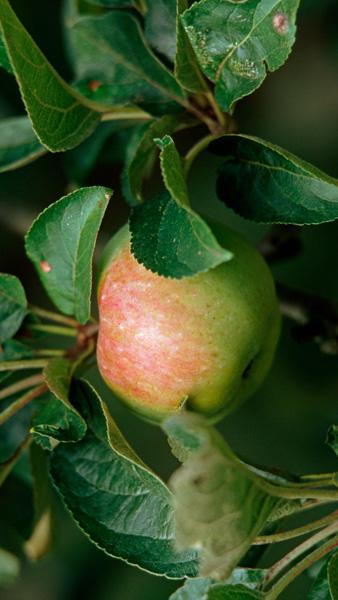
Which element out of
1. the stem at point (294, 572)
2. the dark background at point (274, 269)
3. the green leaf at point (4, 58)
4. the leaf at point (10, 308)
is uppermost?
the green leaf at point (4, 58)

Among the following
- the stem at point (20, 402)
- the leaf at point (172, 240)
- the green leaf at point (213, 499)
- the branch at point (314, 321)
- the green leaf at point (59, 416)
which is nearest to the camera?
the green leaf at point (213, 499)

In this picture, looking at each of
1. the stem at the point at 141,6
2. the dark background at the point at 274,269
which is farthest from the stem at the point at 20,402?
the dark background at the point at 274,269

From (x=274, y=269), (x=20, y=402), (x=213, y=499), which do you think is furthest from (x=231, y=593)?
(x=274, y=269)

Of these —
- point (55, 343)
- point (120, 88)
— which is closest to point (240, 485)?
point (120, 88)

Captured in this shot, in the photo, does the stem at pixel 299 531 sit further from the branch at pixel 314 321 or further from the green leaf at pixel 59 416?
the branch at pixel 314 321

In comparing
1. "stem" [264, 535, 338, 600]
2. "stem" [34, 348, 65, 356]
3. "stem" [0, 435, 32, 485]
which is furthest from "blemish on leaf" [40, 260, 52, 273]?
"stem" [264, 535, 338, 600]

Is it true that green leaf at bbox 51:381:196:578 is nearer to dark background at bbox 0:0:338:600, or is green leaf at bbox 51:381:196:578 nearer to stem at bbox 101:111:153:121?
stem at bbox 101:111:153:121

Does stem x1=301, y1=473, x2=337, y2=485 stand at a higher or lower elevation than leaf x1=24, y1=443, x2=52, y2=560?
higher
